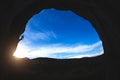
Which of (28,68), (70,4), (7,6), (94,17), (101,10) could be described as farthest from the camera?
(28,68)

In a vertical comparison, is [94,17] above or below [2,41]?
above

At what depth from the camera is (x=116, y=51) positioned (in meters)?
5.50

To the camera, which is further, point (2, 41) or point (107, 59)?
point (107, 59)

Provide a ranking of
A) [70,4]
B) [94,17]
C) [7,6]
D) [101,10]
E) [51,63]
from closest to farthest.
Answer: [7,6], [101,10], [94,17], [70,4], [51,63]

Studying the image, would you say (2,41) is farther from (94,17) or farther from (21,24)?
(94,17)

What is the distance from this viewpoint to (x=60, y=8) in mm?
7516

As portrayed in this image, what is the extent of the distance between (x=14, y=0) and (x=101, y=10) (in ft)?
8.99

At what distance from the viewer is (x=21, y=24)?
7.36 metres

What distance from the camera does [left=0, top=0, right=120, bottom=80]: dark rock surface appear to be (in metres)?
5.31

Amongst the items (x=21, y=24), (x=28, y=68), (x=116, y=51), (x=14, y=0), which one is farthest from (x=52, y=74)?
(x=14, y=0)

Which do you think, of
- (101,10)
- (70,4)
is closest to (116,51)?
(101,10)

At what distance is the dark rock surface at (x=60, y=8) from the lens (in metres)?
5.31

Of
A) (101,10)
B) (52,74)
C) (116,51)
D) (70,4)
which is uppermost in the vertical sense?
(70,4)

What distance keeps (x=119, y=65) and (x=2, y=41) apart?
145 inches
